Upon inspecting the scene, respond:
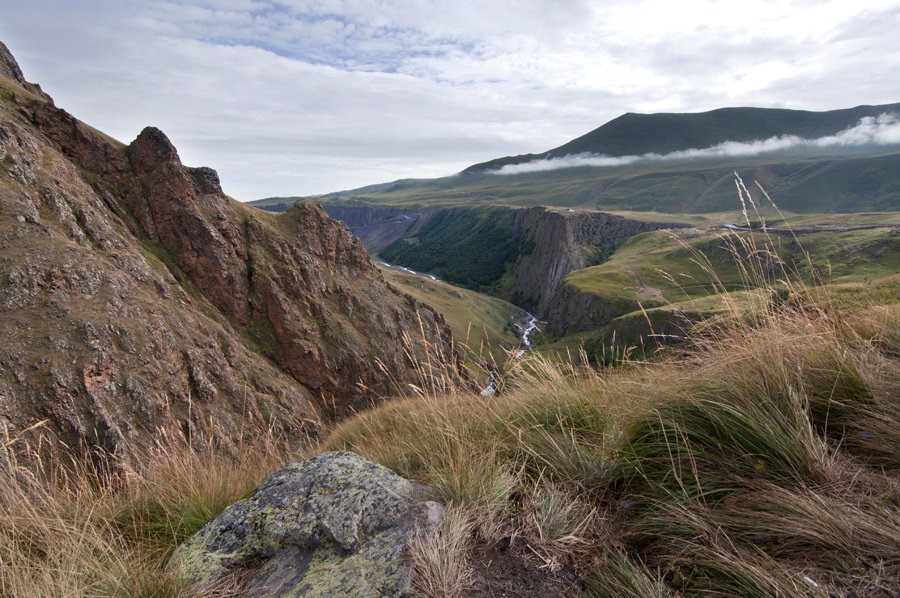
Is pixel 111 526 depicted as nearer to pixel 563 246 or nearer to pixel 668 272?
pixel 668 272

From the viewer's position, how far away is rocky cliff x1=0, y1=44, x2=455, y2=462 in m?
27.8

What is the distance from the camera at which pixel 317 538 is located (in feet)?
9.68

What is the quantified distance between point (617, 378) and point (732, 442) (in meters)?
1.68

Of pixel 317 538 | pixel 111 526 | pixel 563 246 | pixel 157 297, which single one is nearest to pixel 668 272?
pixel 157 297

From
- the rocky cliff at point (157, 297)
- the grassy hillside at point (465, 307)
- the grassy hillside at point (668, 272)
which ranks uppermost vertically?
the rocky cliff at point (157, 297)

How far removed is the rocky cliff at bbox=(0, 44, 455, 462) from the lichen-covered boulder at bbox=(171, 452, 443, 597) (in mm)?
14122

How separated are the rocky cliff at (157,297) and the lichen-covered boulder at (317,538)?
14122 mm

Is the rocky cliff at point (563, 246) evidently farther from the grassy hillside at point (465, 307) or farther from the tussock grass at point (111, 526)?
the tussock grass at point (111, 526)

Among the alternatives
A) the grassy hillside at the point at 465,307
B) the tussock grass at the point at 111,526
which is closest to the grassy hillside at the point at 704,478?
the tussock grass at the point at 111,526

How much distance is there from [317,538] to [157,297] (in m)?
42.2

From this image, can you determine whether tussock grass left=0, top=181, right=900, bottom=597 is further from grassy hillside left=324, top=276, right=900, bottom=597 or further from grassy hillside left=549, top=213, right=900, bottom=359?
grassy hillside left=549, top=213, right=900, bottom=359

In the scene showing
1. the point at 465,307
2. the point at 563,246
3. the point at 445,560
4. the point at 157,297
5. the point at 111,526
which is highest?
the point at 445,560

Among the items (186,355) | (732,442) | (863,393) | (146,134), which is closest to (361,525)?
(732,442)

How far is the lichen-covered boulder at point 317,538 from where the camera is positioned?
2596 mm
